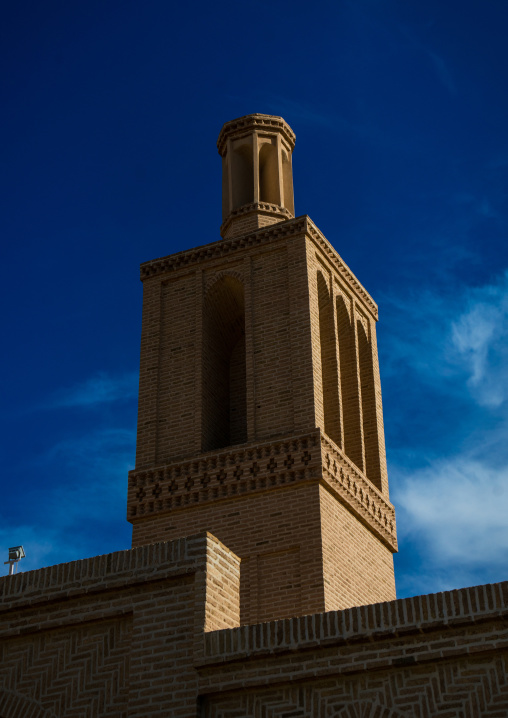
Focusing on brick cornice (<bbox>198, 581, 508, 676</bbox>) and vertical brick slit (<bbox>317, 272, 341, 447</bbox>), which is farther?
vertical brick slit (<bbox>317, 272, 341, 447</bbox>)

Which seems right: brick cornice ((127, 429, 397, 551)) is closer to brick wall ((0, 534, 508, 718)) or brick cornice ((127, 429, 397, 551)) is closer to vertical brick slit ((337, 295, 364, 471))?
vertical brick slit ((337, 295, 364, 471))

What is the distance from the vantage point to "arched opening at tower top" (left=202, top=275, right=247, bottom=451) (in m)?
19.4

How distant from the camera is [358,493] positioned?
18484 mm

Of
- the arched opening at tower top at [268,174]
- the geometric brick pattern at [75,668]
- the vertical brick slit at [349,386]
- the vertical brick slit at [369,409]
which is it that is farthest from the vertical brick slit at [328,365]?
the geometric brick pattern at [75,668]

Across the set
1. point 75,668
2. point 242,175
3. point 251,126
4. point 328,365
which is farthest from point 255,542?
point 251,126

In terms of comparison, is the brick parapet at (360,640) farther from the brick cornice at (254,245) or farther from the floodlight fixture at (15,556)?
the brick cornice at (254,245)

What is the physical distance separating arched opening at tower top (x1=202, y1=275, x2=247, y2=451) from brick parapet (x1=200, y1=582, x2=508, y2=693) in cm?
866

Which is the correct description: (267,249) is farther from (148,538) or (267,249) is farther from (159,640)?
(159,640)

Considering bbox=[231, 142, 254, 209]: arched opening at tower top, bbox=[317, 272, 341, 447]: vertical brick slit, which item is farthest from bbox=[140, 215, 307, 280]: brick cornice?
bbox=[231, 142, 254, 209]: arched opening at tower top

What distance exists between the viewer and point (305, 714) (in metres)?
9.55

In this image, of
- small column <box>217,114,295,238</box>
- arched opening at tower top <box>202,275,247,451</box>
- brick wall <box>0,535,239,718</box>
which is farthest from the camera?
small column <box>217,114,295,238</box>

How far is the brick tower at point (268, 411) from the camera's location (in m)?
16.9

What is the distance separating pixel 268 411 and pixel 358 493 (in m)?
1.97

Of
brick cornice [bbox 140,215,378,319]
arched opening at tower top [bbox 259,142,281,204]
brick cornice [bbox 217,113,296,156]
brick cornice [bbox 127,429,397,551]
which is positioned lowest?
brick cornice [bbox 127,429,397,551]
